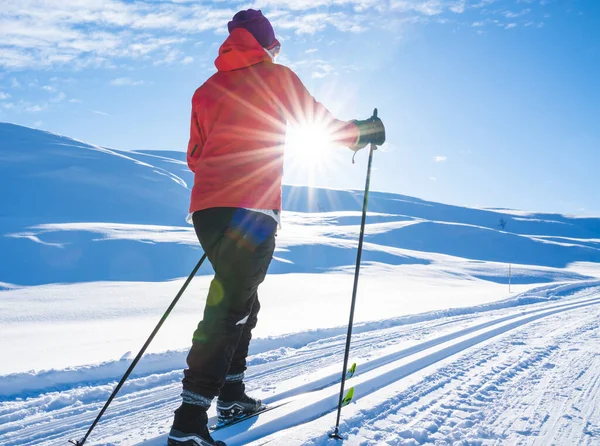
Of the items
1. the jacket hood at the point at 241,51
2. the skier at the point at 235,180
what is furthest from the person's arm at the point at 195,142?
the jacket hood at the point at 241,51

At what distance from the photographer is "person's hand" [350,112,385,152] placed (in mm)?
2148

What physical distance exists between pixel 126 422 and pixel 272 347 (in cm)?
216

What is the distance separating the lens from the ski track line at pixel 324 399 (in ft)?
6.82

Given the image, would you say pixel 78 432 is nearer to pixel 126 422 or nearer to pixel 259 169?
pixel 126 422

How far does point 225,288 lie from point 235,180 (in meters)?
0.49

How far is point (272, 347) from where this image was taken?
4320mm

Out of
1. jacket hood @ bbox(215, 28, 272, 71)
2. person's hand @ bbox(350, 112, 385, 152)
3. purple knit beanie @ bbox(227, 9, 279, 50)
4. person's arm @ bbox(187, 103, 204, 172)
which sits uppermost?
purple knit beanie @ bbox(227, 9, 279, 50)

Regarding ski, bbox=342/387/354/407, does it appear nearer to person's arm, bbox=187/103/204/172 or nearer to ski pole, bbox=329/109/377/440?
ski pole, bbox=329/109/377/440

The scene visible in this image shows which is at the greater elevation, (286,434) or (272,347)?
(286,434)

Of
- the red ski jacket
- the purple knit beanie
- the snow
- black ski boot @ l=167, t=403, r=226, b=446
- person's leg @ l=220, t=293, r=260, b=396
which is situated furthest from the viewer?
person's leg @ l=220, t=293, r=260, b=396

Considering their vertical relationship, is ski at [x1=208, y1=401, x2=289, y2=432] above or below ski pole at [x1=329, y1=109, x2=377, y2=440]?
below

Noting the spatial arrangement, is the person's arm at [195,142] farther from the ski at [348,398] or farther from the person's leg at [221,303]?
the ski at [348,398]

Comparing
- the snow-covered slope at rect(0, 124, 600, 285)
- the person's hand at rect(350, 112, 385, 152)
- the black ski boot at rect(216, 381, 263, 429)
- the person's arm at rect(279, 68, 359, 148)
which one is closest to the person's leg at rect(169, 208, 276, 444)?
the black ski boot at rect(216, 381, 263, 429)

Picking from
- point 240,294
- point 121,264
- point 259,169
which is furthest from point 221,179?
point 121,264
